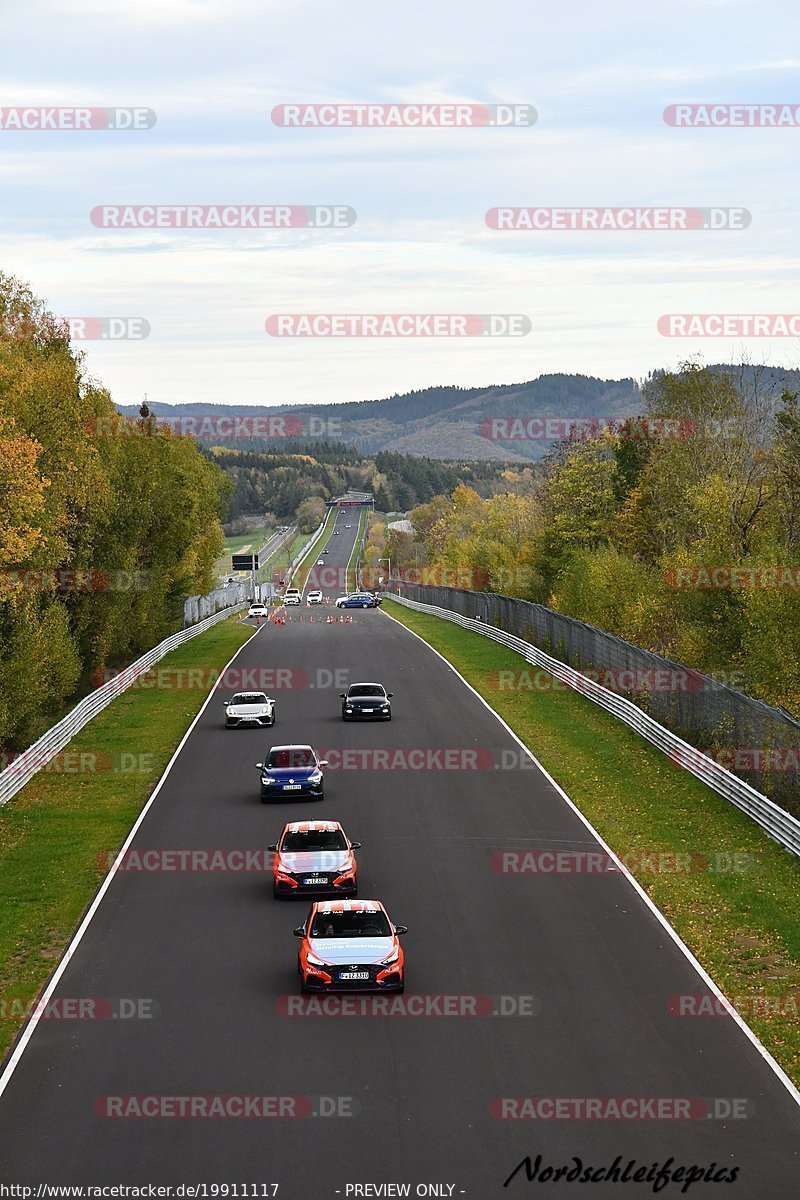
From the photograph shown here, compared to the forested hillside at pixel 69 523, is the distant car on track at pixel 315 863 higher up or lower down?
lower down

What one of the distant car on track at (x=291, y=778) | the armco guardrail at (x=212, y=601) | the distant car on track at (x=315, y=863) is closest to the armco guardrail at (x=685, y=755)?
the distant car on track at (x=315, y=863)

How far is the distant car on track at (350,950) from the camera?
19469mm

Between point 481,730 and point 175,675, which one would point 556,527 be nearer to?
point 175,675

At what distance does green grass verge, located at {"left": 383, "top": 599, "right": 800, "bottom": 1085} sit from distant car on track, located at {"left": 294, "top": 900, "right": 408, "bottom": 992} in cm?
476

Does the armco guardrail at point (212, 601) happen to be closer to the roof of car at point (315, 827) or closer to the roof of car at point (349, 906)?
the roof of car at point (315, 827)

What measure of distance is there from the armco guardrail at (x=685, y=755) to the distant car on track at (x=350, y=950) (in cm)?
1143

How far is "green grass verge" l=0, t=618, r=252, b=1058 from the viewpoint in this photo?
22.2 m

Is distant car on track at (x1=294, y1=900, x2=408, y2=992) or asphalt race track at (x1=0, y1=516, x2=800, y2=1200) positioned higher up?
distant car on track at (x1=294, y1=900, x2=408, y2=992)

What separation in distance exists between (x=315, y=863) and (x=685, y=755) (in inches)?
610

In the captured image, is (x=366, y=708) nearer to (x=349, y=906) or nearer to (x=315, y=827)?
(x=315, y=827)

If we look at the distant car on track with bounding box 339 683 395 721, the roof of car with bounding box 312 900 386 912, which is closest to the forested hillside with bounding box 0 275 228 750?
the distant car on track with bounding box 339 683 395 721

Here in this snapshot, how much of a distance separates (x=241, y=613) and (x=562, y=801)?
85.6 meters

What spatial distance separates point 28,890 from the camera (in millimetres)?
26266

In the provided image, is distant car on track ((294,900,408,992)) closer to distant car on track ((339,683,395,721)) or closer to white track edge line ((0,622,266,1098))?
white track edge line ((0,622,266,1098))
